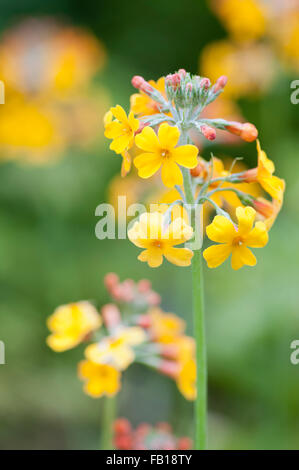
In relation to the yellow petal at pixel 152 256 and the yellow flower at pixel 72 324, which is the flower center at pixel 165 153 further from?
the yellow flower at pixel 72 324

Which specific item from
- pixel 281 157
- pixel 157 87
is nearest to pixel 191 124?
pixel 157 87

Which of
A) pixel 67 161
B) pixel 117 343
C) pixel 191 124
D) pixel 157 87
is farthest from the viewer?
pixel 67 161

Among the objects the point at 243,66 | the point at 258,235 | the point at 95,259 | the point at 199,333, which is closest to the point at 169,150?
the point at 258,235

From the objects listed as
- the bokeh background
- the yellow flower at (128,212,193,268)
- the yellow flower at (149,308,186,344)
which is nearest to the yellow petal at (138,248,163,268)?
the yellow flower at (128,212,193,268)

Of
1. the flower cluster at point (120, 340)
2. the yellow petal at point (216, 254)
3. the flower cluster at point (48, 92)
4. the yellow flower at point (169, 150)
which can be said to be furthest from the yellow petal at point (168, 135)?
the flower cluster at point (48, 92)

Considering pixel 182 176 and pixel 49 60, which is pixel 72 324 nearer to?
pixel 182 176

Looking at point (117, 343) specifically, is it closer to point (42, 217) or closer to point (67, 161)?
point (42, 217)

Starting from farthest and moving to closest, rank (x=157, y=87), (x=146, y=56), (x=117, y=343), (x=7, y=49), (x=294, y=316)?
1. (x=146, y=56)
2. (x=7, y=49)
3. (x=294, y=316)
4. (x=117, y=343)
5. (x=157, y=87)
